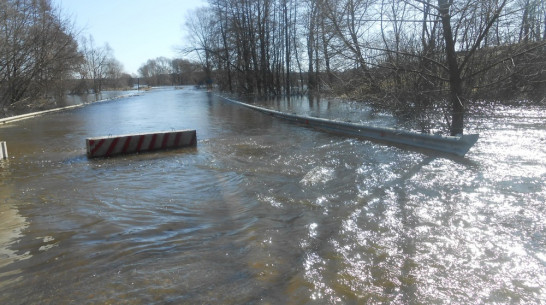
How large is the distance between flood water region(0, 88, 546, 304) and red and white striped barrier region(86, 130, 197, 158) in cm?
85

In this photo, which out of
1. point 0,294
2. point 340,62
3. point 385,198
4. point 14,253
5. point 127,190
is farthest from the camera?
point 340,62

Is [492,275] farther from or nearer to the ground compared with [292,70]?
nearer to the ground

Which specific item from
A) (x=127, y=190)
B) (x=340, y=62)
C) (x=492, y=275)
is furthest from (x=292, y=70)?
(x=492, y=275)

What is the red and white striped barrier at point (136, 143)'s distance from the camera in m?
9.20

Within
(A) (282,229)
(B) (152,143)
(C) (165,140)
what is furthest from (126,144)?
(A) (282,229)

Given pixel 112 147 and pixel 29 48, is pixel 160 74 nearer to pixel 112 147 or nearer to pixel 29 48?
pixel 29 48

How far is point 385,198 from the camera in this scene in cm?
543

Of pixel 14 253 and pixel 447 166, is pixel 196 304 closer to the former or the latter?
pixel 14 253

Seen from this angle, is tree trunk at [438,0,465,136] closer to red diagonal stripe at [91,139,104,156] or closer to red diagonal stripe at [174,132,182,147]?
red diagonal stripe at [174,132,182,147]

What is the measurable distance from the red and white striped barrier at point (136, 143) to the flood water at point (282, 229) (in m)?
0.85

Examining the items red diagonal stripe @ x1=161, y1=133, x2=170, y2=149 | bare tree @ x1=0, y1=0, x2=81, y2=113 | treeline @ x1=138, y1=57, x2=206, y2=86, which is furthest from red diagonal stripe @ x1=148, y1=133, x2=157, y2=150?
treeline @ x1=138, y1=57, x2=206, y2=86

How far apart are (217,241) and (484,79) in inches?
536

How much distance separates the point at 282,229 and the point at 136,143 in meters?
6.38

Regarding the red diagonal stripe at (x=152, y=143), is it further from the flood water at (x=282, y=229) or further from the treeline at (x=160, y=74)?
the treeline at (x=160, y=74)
